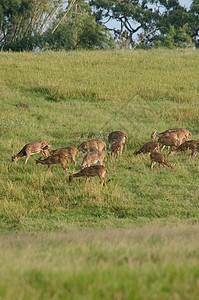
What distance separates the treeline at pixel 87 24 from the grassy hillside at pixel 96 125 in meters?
13.1

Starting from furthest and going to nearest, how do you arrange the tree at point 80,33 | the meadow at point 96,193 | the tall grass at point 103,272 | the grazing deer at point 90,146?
the tree at point 80,33
the grazing deer at point 90,146
the meadow at point 96,193
the tall grass at point 103,272

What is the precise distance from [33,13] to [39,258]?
4654cm

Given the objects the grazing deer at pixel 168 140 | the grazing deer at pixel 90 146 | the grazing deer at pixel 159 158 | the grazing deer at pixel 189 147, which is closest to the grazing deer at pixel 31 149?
the grazing deer at pixel 90 146

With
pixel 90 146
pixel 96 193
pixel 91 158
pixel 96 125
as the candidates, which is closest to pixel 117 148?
pixel 90 146

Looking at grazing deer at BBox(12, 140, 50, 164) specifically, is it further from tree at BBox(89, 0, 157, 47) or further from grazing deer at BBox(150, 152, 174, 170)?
tree at BBox(89, 0, 157, 47)

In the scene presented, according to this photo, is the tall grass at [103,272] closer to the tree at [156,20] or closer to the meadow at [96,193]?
the meadow at [96,193]

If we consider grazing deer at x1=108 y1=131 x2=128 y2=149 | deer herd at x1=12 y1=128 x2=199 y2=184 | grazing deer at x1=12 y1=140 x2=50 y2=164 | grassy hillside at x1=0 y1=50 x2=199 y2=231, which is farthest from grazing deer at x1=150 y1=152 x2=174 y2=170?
grazing deer at x1=12 y1=140 x2=50 y2=164

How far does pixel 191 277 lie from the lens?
346cm

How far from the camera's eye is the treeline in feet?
144

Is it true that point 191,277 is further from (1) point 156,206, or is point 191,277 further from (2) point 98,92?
(2) point 98,92

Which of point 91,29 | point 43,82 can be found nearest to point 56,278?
point 43,82

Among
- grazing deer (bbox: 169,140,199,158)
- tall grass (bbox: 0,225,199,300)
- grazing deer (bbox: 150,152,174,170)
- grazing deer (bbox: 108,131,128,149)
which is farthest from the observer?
grazing deer (bbox: 108,131,128,149)

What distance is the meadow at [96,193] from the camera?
3525 millimetres

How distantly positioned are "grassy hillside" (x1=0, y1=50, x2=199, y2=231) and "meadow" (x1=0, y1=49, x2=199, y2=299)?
5 cm
